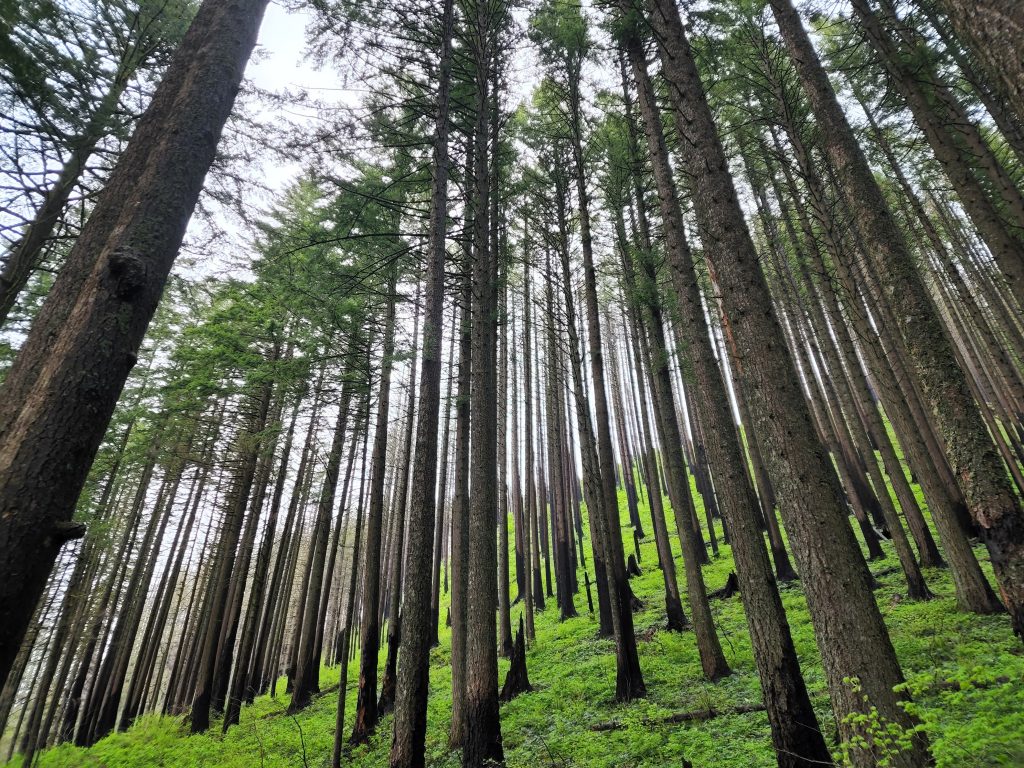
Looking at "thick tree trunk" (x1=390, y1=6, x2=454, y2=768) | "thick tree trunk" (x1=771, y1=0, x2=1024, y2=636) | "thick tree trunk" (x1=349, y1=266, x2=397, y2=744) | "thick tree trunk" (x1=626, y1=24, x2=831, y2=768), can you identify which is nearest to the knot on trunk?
"thick tree trunk" (x1=390, y1=6, x2=454, y2=768)

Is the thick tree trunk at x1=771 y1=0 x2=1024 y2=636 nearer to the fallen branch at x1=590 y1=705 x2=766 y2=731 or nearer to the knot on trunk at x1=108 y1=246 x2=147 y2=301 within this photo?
the fallen branch at x1=590 y1=705 x2=766 y2=731

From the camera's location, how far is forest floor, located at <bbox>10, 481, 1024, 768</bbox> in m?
3.79

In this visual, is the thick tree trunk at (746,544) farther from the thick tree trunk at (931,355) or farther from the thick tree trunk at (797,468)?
the thick tree trunk at (931,355)

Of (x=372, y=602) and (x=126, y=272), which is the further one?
(x=372, y=602)

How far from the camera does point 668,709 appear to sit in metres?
6.26

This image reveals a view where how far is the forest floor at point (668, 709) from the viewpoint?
3.79 metres

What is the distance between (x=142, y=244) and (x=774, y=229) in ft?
59.8

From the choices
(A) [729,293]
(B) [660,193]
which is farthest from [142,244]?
(B) [660,193]

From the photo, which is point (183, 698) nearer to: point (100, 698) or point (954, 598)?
point (100, 698)

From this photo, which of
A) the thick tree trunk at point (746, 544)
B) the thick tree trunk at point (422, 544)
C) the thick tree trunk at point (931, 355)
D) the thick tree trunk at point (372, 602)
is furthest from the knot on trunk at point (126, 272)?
the thick tree trunk at point (931, 355)

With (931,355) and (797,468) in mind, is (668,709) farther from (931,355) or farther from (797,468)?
(931,355)

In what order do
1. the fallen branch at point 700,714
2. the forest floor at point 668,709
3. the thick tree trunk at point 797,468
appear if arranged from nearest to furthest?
1. the thick tree trunk at point 797,468
2. the forest floor at point 668,709
3. the fallen branch at point 700,714

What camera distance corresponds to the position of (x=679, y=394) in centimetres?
3447

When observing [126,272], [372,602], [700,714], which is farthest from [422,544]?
[126,272]
